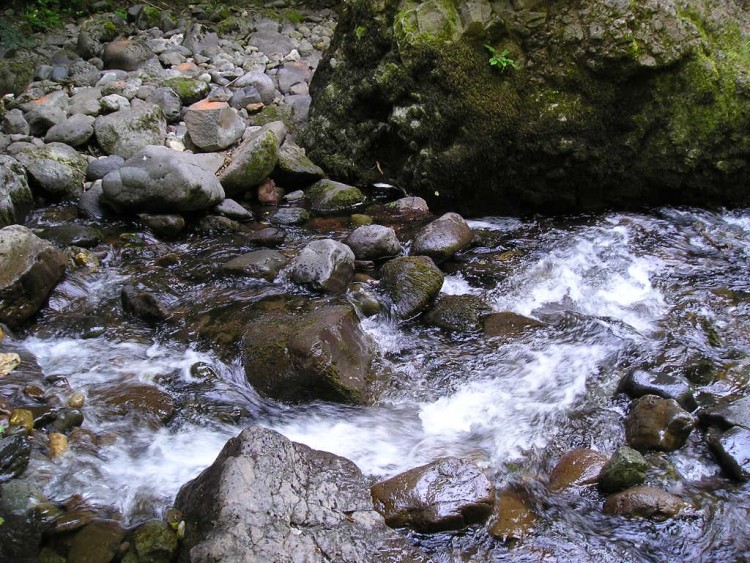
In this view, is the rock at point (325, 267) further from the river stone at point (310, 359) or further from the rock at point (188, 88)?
the rock at point (188, 88)

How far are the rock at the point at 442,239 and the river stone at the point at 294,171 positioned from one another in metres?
1.92

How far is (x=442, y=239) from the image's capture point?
5602 millimetres

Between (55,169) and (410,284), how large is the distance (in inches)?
165

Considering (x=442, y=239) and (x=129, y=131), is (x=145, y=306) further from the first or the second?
(x=129, y=131)

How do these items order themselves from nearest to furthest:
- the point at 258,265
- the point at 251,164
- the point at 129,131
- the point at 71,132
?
1. the point at 258,265
2. the point at 251,164
3. the point at 71,132
4. the point at 129,131

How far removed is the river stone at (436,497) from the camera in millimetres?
2979

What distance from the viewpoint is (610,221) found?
6.17 m

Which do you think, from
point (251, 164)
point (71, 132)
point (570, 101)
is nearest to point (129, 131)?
point (71, 132)

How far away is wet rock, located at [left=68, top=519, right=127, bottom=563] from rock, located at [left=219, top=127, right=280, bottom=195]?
14.2 ft

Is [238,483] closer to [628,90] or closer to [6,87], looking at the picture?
[628,90]

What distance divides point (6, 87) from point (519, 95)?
6846 mm

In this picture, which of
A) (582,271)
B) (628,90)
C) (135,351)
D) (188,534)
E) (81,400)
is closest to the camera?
(188,534)

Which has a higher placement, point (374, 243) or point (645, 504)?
point (645, 504)

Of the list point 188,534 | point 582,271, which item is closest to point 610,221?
point 582,271
